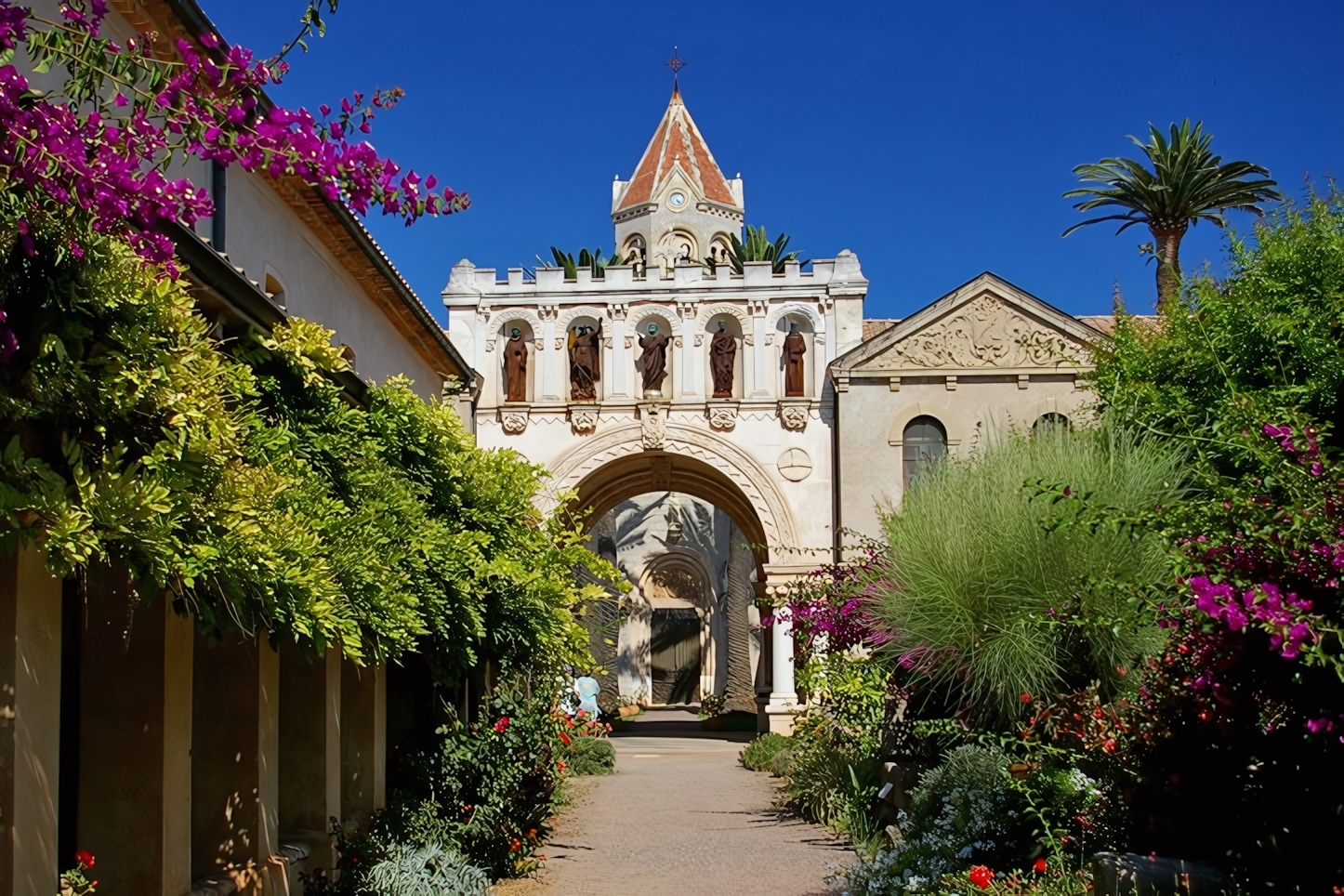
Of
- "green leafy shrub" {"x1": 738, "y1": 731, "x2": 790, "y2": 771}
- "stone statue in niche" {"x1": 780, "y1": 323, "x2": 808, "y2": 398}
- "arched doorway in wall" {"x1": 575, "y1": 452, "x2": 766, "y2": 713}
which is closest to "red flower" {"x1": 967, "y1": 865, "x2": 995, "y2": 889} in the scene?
"green leafy shrub" {"x1": 738, "y1": 731, "x2": 790, "y2": 771}

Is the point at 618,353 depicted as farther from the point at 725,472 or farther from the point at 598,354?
the point at 725,472

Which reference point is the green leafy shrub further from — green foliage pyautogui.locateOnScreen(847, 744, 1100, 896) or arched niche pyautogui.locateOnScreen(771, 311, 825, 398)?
green foliage pyautogui.locateOnScreen(847, 744, 1100, 896)

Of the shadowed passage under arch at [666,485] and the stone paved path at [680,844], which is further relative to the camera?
the shadowed passage under arch at [666,485]

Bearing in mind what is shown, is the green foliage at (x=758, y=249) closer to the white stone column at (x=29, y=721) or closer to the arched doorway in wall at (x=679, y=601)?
the arched doorway in wall at (x=679, y=601)

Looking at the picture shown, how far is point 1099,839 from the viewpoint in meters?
8.32

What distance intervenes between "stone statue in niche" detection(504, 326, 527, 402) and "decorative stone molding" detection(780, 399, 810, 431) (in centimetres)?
504

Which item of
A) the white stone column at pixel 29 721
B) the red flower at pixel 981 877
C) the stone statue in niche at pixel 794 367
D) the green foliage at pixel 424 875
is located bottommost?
the green foliage at pixel 424 875

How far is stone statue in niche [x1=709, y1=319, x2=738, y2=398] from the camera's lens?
28922mm

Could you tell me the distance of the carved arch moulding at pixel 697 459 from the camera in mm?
28531

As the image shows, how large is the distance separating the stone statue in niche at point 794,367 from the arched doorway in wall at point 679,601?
514 inches

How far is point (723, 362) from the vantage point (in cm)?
2891

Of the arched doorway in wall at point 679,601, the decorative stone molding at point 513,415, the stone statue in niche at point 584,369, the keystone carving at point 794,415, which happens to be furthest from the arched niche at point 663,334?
the arched doorway in wall at point 679,601

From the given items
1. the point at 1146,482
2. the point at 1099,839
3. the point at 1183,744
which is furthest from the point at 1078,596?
the point at 1183,744

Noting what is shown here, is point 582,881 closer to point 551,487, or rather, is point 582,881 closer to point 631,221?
point 551,487
